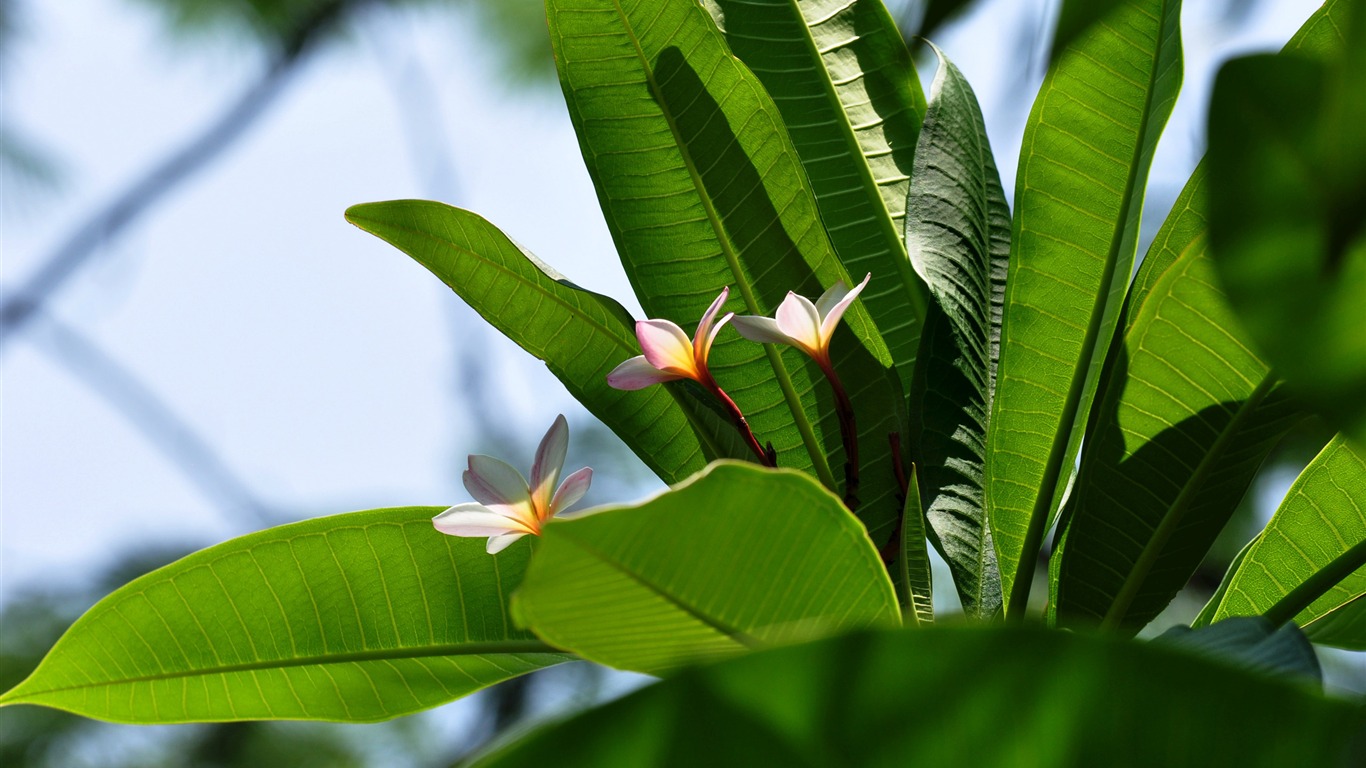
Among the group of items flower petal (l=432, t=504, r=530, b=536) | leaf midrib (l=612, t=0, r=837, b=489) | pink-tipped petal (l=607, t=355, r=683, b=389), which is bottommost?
flower petal (l=432, t=504, r=530, b=536)

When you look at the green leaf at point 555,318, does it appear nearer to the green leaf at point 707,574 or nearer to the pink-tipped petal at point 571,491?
the pink-tipped petal at point 571,491

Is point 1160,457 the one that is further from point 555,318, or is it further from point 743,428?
point 555,318

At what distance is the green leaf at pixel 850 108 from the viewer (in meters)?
0.59

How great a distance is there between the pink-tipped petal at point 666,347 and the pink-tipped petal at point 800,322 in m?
0.05

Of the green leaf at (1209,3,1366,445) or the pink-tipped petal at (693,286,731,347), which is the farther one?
the pink-tipped petal at (693,286,731,347)

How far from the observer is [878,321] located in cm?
58

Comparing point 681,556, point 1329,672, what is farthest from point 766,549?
point 1329,672

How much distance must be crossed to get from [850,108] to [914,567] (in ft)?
0.95

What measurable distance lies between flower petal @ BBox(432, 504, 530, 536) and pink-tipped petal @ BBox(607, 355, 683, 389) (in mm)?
82

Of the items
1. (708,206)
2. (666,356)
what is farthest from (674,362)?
(708,206)

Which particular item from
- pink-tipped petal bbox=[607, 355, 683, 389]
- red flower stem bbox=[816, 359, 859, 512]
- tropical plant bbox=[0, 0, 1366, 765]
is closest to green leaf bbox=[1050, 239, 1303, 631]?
tropical plant bbox=[0, 0, 1366, 765]

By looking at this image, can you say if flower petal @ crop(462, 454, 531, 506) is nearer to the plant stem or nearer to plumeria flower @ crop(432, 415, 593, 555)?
plumeria flower @ crop(432, 415, 593, 555)

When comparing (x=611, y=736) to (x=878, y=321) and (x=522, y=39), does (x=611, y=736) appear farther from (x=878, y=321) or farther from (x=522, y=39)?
(x=522, y=39)

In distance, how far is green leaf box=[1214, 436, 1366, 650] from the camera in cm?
51
